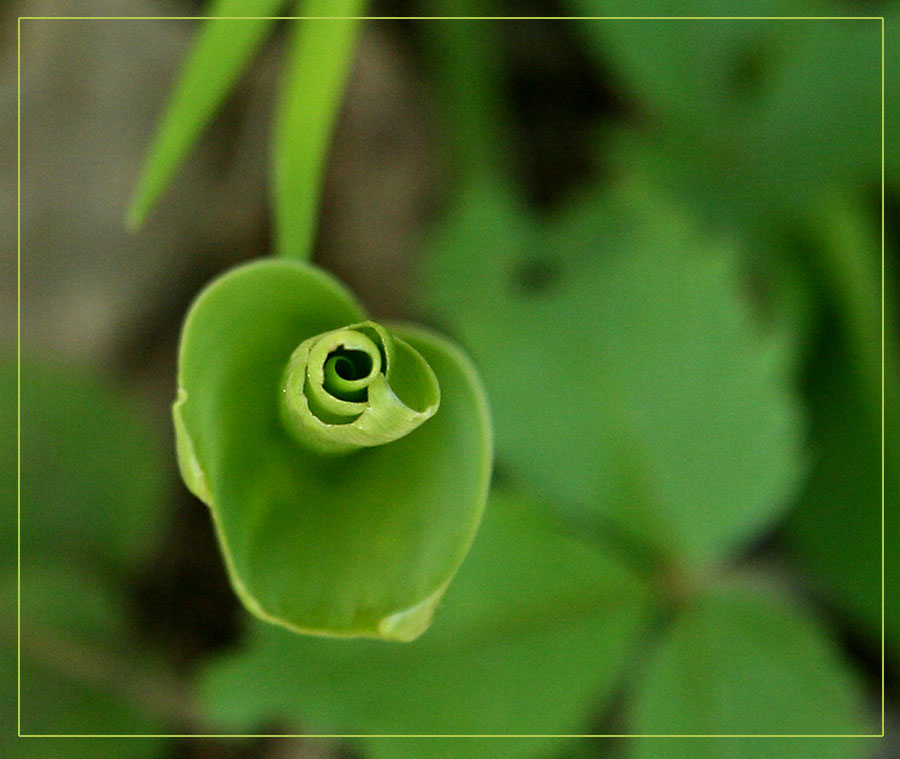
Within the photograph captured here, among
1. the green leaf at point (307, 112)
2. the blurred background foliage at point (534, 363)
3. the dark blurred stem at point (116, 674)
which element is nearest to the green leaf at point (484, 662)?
the blurred background foliage at point (534, 363)

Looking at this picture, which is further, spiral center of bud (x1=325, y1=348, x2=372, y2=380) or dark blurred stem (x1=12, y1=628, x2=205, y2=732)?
dark blurred stem (x1=12, y1=628, x2=205, y2=732)

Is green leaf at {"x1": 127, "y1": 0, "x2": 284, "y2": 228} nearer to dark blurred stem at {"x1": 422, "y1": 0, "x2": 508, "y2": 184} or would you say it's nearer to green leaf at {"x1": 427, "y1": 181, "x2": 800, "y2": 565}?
green leaf at {"x1": 427, "y1": 181, "x2": 800, "y2": 565}

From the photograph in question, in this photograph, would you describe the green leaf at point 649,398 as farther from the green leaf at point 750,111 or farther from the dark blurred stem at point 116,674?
the dark blurred stem at point 116,674

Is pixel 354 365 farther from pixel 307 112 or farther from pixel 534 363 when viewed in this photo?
pixel 534 363

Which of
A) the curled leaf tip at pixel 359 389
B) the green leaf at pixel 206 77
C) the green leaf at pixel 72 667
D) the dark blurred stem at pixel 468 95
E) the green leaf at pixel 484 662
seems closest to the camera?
the curled leaf tip at pixel 359 389

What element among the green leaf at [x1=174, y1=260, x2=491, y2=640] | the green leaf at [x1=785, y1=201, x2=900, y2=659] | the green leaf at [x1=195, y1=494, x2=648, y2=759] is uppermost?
the green leaf at [x1=174, y1=260, x2=491, y2=640]

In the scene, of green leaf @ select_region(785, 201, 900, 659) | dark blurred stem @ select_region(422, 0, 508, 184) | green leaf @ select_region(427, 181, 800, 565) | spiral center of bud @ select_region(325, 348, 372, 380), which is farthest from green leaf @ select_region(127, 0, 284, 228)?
green leaf @ select_region(785, 201, 900, 659)

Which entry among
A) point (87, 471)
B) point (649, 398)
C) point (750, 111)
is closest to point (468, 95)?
point (750, 111)

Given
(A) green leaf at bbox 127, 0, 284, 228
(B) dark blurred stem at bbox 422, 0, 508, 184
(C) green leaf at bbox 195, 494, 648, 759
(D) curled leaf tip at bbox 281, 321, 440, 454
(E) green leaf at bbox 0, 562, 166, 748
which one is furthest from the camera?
(B) dark blurred stem at bbox 422, 0, 508, 184
